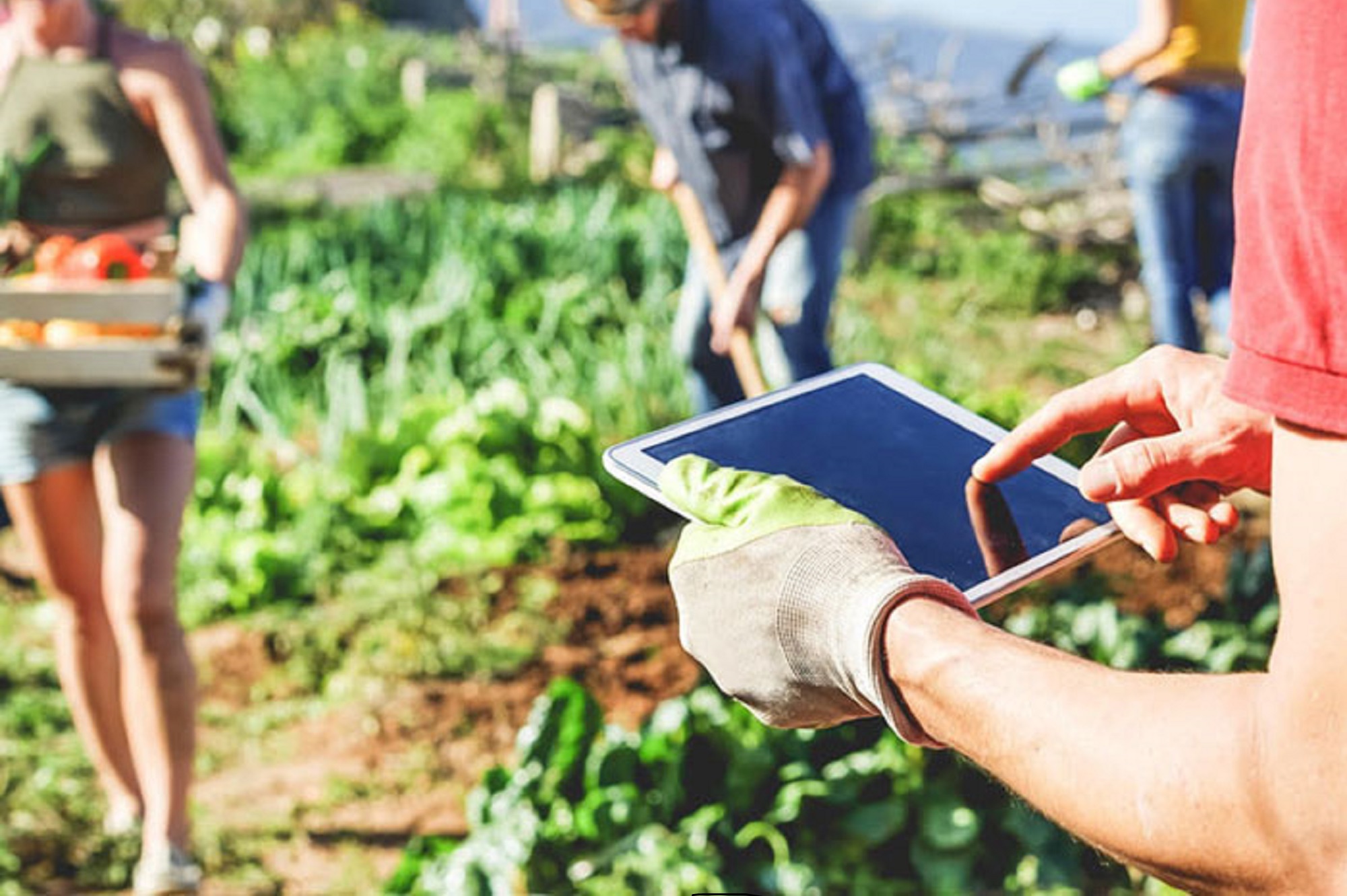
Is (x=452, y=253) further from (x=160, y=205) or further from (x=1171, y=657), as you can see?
(x=1171, y=657)

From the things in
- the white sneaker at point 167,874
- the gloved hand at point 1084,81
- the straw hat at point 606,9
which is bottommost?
the white sneaker at point 167,874

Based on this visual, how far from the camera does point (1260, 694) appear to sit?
3.28 ft

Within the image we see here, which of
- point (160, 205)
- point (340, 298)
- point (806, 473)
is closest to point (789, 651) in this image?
point (806, 473)

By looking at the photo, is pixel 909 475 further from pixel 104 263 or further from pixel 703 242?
pixel 703 242

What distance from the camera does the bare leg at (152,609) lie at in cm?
264

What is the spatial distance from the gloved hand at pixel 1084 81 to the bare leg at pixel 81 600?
2.68 metres

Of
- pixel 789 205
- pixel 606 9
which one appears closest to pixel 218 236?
pixel 606 9

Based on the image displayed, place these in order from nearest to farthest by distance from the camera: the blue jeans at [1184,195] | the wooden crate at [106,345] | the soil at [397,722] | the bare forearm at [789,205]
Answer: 1. the wooden crate at [106,345]
2. the soil at [397,722]
3. the bare forearm at [789,205]
4. the blue jeans at [1184,195]

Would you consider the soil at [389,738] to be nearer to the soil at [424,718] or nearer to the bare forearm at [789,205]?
the soil at [424,718]

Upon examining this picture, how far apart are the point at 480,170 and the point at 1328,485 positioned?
379 inches

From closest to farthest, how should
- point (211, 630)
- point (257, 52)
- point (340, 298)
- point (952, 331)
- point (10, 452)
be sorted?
point (10, 452), point (211, 630), point (340, 298), point (952, 331), point (257, 52)

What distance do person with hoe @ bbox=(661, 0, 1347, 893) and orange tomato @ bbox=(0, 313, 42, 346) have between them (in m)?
1.67

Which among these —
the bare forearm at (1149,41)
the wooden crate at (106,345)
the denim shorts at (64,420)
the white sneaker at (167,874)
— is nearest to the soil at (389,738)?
the white sneaker at (167,874)

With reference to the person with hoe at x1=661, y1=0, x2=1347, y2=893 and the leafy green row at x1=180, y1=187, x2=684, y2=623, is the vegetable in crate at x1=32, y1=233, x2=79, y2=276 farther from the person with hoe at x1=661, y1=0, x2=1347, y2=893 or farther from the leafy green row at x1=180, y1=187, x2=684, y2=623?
the person with hoe at x1=661, y1=0, x2=1347, y2=893
